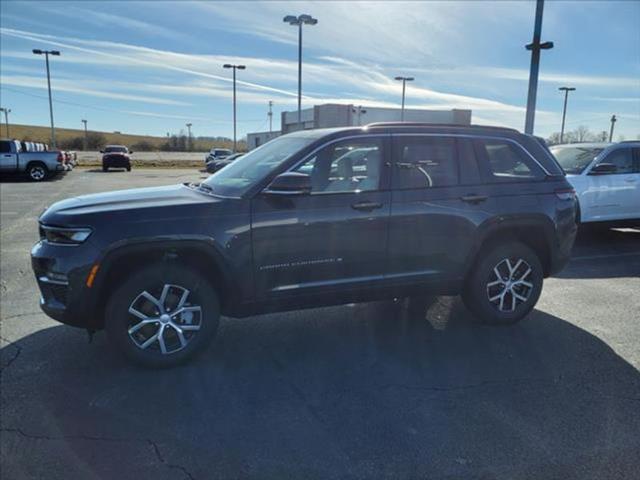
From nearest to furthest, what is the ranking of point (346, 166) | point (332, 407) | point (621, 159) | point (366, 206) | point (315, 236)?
1. point (332, 407)
2. point (315, 236)
3. point (366, 206)
4. point (346, 166)
5. point (621, 159)

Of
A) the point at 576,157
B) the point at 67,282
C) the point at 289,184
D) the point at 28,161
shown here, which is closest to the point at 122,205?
the point at 67,282

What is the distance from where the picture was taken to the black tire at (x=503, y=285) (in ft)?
15.5

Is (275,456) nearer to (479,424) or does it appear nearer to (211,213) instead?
(479,424)

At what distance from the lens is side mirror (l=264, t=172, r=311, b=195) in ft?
12.2

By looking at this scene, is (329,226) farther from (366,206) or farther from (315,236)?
(366,206)

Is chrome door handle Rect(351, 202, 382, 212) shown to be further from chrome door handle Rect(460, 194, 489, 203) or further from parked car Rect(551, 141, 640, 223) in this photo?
parked car Rect(551, 141, 640, 223)

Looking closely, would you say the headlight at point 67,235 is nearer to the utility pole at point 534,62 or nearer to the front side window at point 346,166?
the front side window at point 346,166

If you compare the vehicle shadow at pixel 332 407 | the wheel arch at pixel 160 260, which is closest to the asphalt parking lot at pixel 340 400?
the vehicle shadow at pixel 332 407

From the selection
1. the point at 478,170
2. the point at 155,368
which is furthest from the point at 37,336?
the point at 478,170

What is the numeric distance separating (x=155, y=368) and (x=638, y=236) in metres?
10.0

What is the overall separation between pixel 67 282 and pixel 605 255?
8025 millimetres

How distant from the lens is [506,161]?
4840 millimetres

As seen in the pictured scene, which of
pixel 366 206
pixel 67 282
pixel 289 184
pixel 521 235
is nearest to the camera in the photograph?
pixel 67 282

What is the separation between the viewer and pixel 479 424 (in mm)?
3174
